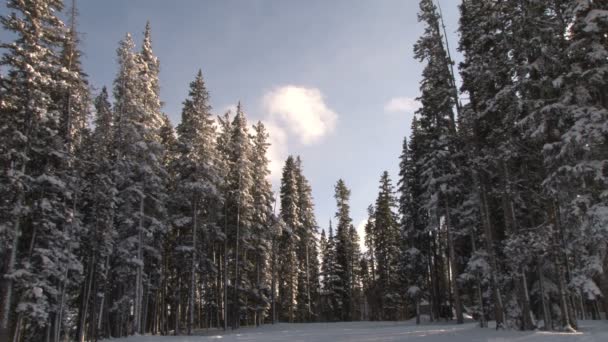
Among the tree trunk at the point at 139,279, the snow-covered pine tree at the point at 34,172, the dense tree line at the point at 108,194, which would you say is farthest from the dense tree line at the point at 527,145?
the snow-covered pine tree at the point at 34,172

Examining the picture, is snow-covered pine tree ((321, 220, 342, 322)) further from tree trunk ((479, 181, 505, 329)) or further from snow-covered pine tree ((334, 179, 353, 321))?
tree trunk ((479, 181, 505, 329))

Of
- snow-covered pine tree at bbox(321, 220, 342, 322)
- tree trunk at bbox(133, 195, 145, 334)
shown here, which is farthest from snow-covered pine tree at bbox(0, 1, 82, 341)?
snow-covered pine tree at bbox(321, 220, 342, 322)

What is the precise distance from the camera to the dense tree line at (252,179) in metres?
16.8

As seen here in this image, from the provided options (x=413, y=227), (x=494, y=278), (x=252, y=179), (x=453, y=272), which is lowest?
(x=494, y=278)

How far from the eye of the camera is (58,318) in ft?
75.7

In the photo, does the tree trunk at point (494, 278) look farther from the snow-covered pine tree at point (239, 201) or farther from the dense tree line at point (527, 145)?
the snow-covered pine tree at point (239, 201)

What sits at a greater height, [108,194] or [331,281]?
[108,194]

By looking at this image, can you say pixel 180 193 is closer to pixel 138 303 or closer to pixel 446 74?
pixel 138 303

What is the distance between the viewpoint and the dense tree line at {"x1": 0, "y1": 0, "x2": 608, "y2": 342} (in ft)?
55.1

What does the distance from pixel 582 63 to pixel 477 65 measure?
5.57m

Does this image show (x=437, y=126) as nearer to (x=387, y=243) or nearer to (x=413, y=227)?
(x=413, y=227)

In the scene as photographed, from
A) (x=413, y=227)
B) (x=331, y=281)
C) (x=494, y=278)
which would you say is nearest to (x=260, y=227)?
(x=413, y=227)

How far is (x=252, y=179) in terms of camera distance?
145 feet

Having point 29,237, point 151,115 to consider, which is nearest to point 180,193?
point 151,115
